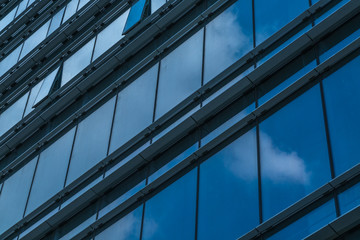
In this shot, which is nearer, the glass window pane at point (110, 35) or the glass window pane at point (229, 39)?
the glass window pane at point (229, 39)

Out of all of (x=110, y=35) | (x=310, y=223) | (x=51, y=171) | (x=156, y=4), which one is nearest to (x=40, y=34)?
(x=110, y=35)

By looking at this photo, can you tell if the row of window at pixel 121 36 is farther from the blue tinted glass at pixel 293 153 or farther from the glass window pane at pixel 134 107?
the blue tinted glass at pixel 293 153

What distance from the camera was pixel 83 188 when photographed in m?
22.5

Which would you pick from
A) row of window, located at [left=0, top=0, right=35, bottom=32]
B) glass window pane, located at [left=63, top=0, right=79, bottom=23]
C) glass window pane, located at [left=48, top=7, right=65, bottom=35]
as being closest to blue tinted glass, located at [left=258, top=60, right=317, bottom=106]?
A: glass window pane, located at [left=63, top=0, right=79, bottom=23]

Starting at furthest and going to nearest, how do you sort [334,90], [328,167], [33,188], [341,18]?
1. [33,188]
2. [341,18]
3. [334,90]
4. [328,167]

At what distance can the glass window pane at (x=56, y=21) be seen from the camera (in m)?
31.6

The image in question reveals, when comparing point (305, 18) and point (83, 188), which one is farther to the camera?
point (83, 188)

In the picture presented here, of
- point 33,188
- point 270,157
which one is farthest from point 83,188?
point 270,157

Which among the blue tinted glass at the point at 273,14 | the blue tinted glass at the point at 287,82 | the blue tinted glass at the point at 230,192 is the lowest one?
the blue tinted glass at the point at 230,192

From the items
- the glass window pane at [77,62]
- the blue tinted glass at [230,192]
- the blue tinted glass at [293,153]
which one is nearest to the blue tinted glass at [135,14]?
the glass window pane at [77,62]

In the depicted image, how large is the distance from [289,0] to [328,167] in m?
5.61

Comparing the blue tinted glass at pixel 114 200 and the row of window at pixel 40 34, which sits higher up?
the row of window at pixel 40 34

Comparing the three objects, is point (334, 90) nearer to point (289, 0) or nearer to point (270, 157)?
point (270, 157)

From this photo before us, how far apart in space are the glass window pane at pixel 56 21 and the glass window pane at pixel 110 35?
14.1 feet
